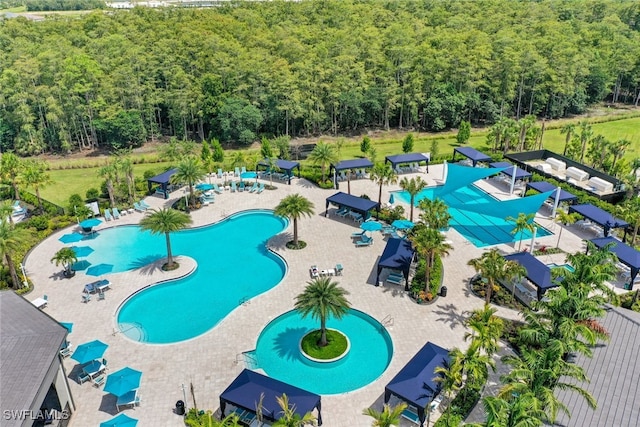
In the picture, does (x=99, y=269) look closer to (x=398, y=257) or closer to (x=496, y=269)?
(x=398, y=257)

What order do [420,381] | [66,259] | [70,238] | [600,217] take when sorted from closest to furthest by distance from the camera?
1. [420,381]
2. [66,259]
3. [70,238]
4. [600,217]

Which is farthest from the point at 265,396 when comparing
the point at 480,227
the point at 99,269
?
the point at 480,227

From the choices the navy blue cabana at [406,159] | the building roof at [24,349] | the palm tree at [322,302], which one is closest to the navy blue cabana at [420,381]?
the palm tree at [322,302]

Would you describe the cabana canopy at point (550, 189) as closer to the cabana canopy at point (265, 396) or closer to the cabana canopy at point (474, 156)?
the cabana canopy at point (474, 156)

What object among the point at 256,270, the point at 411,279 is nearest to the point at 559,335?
the point at 411,279

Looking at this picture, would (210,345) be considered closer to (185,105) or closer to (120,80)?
(185,105)

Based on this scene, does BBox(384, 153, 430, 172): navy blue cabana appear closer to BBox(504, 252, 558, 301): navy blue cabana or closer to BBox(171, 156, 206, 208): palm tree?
BBox(171, 156, 206, 208): palm tree
